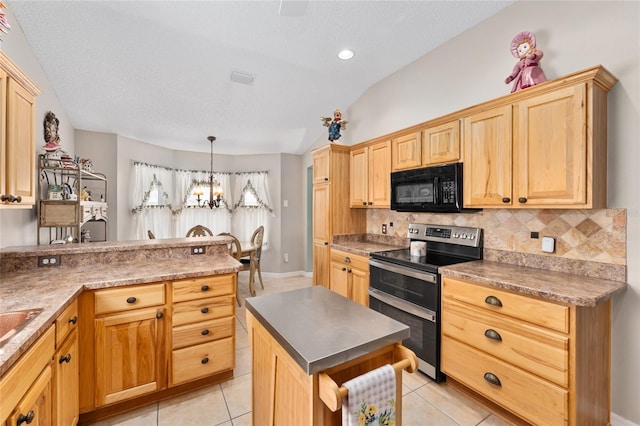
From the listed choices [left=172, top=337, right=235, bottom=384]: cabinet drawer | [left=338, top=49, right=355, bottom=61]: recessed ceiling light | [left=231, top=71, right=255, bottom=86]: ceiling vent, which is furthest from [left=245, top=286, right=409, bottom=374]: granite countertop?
[left=231, top=71, right=255, bottom=86]: ceiling vent

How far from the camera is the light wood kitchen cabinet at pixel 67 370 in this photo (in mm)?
1341

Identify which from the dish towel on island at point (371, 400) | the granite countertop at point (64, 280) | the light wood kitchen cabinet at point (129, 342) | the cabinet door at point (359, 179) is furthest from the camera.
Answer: the cabinet door at point (359, 179)

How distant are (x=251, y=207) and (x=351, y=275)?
3.05m

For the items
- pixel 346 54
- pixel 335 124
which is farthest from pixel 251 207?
pixel 346 54

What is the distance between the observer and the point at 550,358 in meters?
1.55

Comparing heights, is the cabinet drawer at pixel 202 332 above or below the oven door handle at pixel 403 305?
below

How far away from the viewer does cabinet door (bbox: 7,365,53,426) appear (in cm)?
98

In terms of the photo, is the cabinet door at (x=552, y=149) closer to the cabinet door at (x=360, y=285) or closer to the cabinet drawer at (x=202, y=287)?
the cabinet door at (x=360, y=285)

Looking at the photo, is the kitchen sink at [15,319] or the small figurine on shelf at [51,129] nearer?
the kitchen sink at [15,319]

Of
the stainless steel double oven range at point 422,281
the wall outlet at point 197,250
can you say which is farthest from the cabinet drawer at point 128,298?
the stainless steel double oven range at point 422,281

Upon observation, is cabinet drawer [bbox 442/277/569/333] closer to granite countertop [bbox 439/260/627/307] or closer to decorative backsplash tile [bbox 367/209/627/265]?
granite countertop [bbox 439/260/627/307]

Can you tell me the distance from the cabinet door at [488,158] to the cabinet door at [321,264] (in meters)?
1.87

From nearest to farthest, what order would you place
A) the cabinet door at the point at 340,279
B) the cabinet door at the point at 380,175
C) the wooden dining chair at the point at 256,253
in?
the cabinet door at the point at 380,175 < the cabinet door at the point at 340,279 < the wooden dining chair at the point at 256,253

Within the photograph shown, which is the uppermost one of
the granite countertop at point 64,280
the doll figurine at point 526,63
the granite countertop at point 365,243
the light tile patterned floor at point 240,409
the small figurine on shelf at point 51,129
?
the doll figurine at point 526,63
